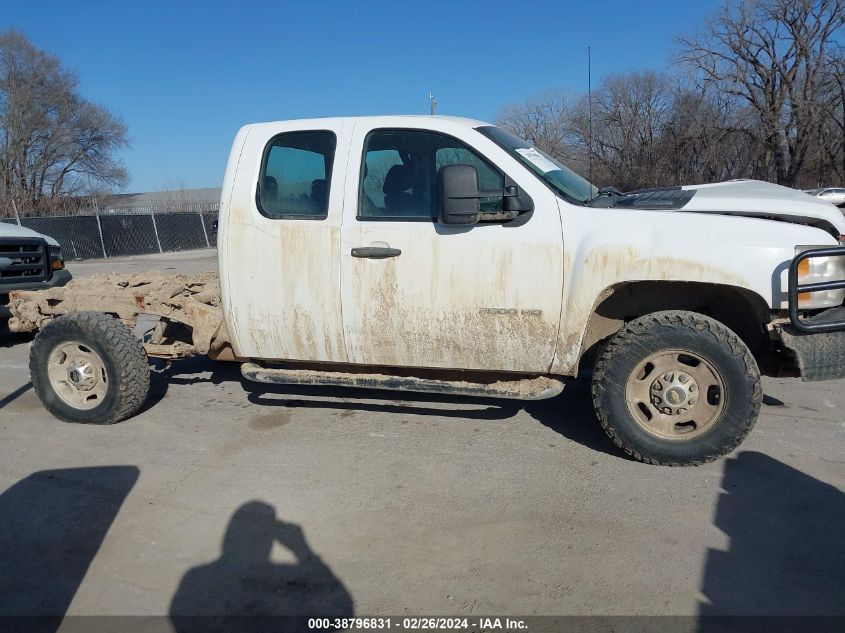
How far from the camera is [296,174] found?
438 cm

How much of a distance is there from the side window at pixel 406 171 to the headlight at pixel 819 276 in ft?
5.78

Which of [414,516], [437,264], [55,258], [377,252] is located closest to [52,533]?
[414,516]

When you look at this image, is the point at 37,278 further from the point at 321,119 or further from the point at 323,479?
the point at 323,479

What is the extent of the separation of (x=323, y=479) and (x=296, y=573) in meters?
0.93

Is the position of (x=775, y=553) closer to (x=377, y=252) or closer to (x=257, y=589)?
(x=257, y=589)

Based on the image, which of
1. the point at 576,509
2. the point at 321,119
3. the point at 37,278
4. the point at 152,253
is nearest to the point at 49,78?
the point at 152,253

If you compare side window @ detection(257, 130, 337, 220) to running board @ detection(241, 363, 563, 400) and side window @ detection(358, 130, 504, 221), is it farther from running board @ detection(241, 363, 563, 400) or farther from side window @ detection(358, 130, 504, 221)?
running board @ detection(241, 363, 563, 400)

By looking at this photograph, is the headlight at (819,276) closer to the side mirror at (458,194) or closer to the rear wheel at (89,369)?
the side mirror at (458,194)

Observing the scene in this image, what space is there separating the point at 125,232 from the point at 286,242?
22.1 m

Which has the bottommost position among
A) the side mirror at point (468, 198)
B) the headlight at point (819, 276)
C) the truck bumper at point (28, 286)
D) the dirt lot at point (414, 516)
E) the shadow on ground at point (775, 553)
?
the shadow on ground at point (775, 553)

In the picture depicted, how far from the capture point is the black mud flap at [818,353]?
3.55 metres

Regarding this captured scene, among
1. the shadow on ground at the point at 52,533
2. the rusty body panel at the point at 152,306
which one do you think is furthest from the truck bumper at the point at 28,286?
the shadow on ground at the point at 52,533

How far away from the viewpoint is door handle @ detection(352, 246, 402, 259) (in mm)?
4004

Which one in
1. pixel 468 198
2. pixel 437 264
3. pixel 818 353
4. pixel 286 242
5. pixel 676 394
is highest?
pixel 468 198
